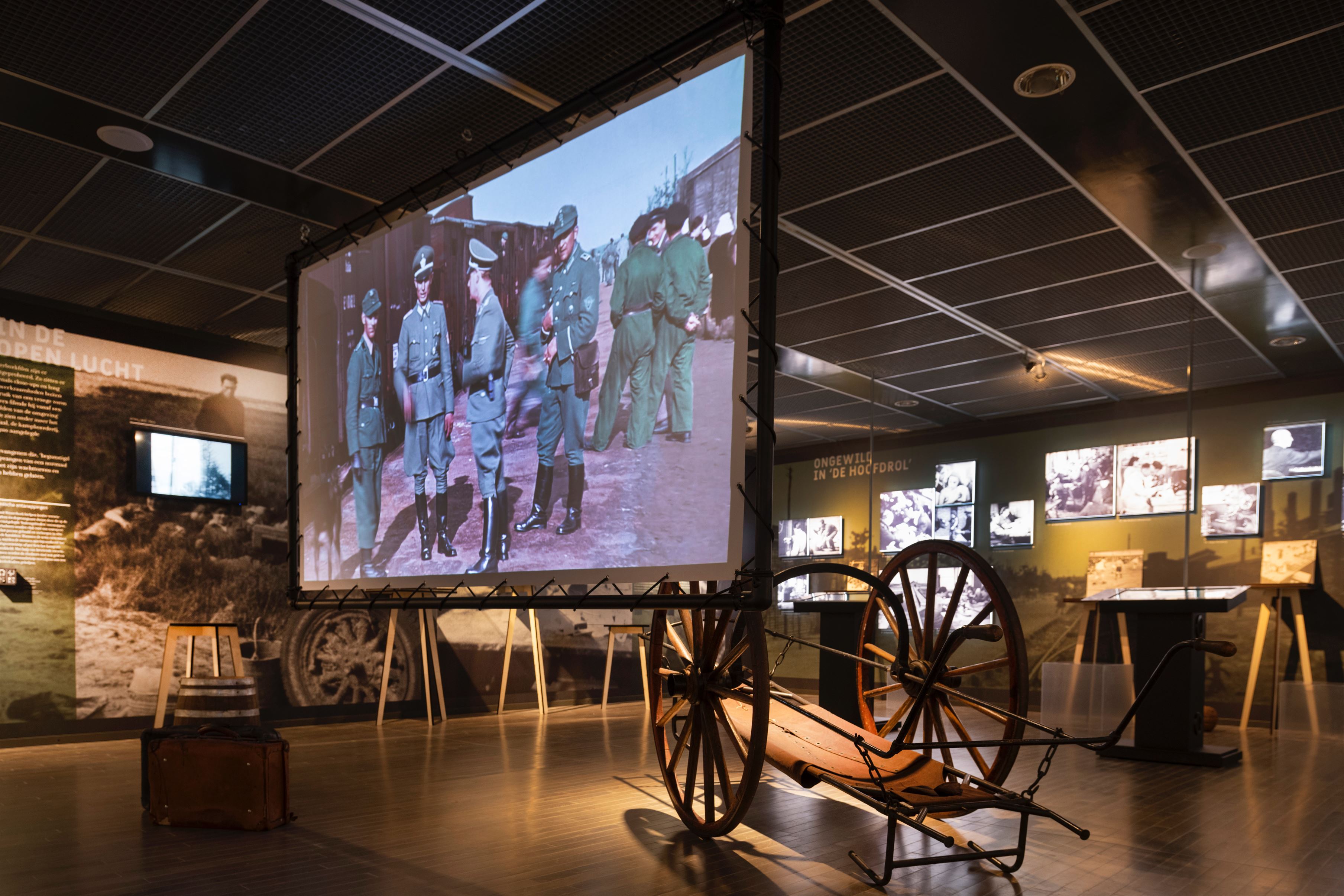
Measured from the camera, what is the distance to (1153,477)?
9656mm

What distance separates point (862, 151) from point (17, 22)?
150 inches

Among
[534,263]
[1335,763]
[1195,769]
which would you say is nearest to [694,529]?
[534,263]

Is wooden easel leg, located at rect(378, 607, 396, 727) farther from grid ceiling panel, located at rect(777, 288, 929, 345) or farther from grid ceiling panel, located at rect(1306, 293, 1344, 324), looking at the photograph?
grid ceiling panel, located at rect(1306, 293, 1344, 324)

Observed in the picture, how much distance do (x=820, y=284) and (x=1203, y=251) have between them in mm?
2453

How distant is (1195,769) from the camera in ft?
19.8

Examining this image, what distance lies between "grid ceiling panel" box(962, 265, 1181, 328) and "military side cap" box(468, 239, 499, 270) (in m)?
4.09

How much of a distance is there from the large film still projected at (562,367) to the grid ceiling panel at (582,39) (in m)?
0.27

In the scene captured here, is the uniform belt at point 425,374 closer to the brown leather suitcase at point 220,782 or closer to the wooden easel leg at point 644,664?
the brown leather suitcase at point 220,782

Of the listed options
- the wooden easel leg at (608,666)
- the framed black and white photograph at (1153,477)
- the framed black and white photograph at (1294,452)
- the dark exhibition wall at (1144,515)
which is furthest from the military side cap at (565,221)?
the framed black and white photograph at (1294,452)

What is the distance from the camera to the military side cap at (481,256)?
471 centimetres

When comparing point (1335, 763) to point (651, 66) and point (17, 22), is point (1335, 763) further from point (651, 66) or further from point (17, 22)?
point (17, 22)

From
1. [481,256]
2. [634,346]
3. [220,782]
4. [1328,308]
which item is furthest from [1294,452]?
[220,782]

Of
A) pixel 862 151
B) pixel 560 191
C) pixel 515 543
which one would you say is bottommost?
pixel 515 543

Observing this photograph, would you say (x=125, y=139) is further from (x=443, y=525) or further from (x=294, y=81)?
(x=443, y=525)
